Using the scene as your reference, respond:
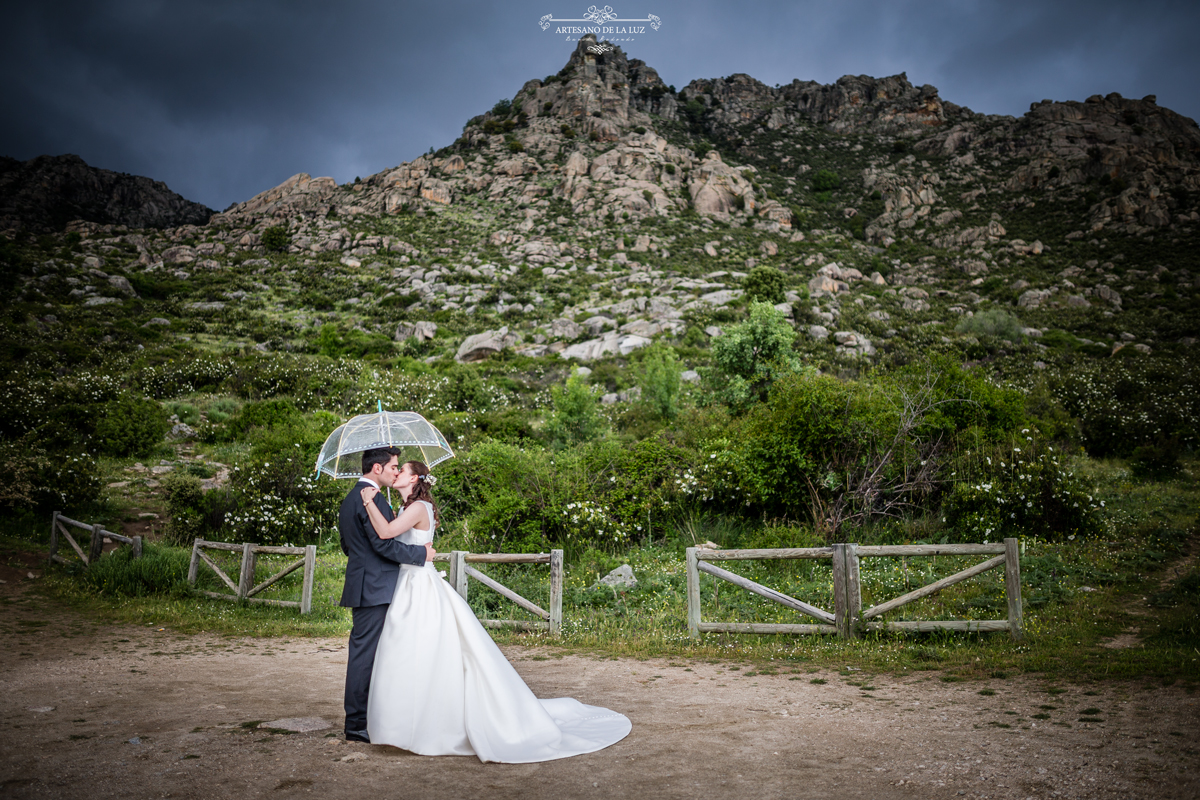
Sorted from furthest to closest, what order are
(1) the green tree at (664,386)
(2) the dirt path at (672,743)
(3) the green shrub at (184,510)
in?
1. (1) the green tree at (664,386)
2. (3) the green shrub at (184,510)
3. (2) the dirt path at (672,743)

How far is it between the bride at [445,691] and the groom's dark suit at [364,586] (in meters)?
0.10

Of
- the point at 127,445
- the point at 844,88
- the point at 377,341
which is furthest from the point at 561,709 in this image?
the point at 844,88

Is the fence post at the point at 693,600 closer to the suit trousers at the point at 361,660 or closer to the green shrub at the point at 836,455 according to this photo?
the green shrub at the point at 836,455

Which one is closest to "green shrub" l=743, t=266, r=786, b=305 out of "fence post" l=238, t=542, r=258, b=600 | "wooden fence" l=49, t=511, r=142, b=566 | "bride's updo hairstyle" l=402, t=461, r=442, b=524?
"fence post" l=238, t=542, r=258, b=600

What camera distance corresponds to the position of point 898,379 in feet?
49.0

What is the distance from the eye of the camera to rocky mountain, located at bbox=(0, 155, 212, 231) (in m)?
60.1

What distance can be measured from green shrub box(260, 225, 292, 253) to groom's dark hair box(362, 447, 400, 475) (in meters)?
62.2

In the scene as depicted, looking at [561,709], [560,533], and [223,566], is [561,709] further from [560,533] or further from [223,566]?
[223,566]

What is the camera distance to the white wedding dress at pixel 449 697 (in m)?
4.00

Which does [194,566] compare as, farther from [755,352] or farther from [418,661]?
[755,352]

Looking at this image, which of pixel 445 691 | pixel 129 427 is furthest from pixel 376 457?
pixel 129 427

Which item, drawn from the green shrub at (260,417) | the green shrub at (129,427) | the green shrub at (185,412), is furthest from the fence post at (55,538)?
the green shrub at (185,412)

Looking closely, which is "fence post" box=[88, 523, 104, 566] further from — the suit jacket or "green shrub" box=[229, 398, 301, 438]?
the suit jacket

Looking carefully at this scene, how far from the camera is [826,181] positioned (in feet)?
229
